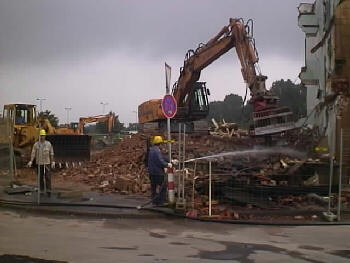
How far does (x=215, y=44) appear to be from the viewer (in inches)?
1157

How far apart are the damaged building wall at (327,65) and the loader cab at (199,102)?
8.06 metres

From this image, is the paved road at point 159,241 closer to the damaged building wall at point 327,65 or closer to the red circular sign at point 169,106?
the red circular sign at point 169,106

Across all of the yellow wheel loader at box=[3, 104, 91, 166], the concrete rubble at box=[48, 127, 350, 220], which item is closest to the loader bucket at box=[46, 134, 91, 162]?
the yellow wheel loader at box=[3, 104, 91, 166]

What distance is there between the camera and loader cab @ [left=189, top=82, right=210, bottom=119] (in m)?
33.1

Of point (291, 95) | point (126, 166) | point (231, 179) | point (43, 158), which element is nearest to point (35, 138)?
point (126, 166)

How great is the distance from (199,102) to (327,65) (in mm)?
12251

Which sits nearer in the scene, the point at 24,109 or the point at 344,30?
the point at 344,30

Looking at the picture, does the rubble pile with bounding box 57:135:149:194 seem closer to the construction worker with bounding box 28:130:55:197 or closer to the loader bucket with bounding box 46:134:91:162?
the loader bucket with bounding box 46:134:91:162

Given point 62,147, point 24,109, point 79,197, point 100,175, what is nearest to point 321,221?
point 79,197

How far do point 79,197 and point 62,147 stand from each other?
11468mm

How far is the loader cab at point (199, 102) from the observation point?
33.1 m

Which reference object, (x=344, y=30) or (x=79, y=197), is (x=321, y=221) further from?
(x=344, y=30)

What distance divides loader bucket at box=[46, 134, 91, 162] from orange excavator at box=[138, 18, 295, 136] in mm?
6386

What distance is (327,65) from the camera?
22.2 metres
